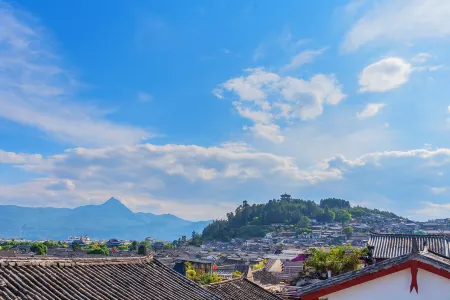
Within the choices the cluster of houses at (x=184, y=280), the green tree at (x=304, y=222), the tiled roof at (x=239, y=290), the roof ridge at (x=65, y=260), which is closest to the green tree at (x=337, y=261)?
the cluster of houses at (x=184, y=280)

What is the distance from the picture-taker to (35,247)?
78812 mm

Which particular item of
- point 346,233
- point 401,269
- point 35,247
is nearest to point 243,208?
point 346,233

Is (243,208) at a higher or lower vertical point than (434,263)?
higher

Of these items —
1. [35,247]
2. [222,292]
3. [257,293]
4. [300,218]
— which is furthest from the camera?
[300,218]

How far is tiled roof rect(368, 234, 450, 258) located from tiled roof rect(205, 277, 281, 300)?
515cm

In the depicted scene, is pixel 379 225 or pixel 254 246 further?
pixel 379 225

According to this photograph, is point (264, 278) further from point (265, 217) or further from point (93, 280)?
point (265, 217)

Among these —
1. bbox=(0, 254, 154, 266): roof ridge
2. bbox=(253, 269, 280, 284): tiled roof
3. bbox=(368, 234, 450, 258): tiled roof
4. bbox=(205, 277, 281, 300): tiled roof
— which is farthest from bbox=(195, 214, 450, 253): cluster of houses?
bbox=(0, 254, 154, 266): roof ridge

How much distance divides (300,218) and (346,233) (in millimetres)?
41373

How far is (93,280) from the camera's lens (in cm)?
1223

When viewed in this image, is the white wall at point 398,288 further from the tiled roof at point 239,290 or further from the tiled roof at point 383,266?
the tiled roof at point 239,290

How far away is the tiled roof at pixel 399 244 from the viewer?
1966 cm

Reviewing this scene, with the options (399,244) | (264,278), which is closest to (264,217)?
(264,278)

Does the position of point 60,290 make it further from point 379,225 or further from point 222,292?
point 379,225
